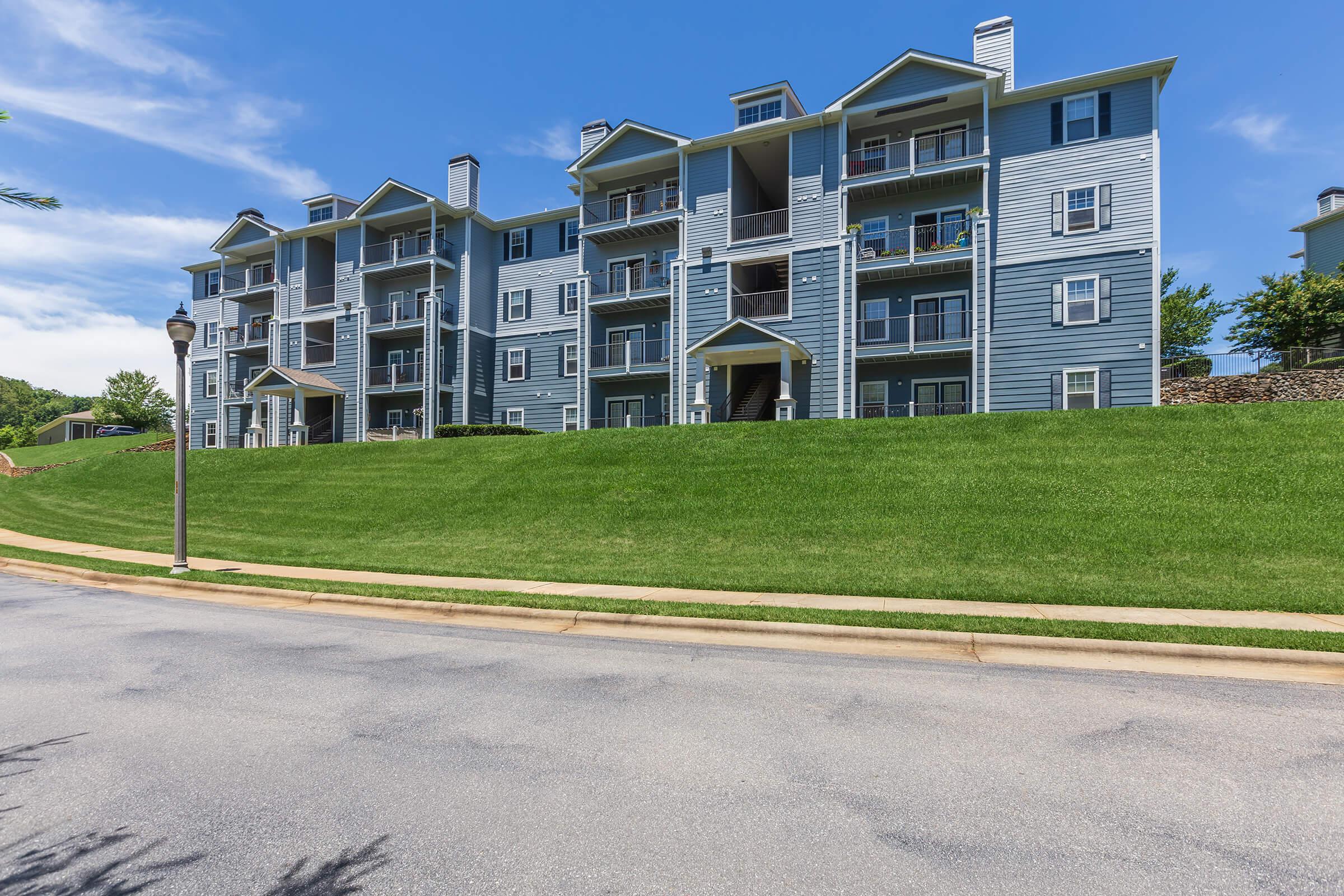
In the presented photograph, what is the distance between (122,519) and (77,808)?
21826mm

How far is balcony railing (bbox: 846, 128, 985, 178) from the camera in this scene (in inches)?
933

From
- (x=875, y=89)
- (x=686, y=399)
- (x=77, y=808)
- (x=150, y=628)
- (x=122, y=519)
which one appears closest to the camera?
(x=77, y=808)

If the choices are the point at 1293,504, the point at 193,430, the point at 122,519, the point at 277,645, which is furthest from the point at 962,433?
the point at 193,430

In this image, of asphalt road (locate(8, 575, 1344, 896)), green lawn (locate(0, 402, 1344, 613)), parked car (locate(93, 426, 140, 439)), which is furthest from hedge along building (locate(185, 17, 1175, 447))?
parked car (locate(93, 426, 140, 439))

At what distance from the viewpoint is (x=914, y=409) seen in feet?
81.1

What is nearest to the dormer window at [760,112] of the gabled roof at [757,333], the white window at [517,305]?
the gabled roof at [757,333]

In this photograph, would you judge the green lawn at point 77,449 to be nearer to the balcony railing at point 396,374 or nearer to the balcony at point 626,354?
the balcony railing at point 396,374

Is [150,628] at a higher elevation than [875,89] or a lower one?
lower

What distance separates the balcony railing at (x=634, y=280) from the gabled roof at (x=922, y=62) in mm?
9318

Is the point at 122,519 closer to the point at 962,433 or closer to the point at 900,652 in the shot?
the point at 900,652

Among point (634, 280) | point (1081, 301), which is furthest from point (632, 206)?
point (1081, 301)

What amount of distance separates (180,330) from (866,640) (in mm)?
13167

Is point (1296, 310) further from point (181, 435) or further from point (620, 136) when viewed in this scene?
point (181, 435)

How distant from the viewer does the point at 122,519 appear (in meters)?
20.4
